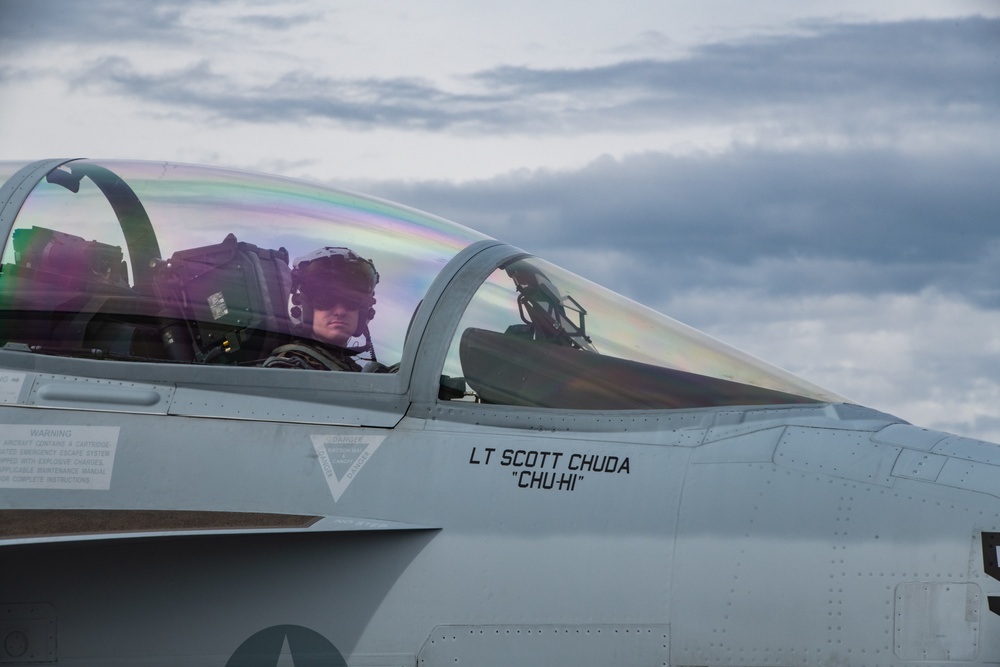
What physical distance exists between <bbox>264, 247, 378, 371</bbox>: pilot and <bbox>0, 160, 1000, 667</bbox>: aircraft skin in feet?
0.38

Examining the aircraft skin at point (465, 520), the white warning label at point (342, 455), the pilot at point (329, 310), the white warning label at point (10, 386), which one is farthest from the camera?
the pilot at point (329, 310)

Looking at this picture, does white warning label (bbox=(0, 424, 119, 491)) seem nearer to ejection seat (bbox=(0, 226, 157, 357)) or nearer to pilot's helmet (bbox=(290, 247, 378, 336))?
ejection seat (bbox=(0, 226, 157, 357))

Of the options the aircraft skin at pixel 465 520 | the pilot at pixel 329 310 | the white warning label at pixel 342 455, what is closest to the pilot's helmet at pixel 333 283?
the pilot at pixel 329 310

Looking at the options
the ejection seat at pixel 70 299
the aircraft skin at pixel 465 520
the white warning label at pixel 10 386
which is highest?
the ejection seat at pixel 70 299

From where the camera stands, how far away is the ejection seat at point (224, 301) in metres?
5.28

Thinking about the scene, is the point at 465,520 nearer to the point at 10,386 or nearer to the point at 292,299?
the point at 292,299

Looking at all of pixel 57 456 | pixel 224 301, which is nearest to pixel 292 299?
pixel 224 301

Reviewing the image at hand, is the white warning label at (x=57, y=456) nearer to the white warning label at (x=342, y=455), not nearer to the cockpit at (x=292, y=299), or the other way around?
the cockpit at (x=292, y=299)

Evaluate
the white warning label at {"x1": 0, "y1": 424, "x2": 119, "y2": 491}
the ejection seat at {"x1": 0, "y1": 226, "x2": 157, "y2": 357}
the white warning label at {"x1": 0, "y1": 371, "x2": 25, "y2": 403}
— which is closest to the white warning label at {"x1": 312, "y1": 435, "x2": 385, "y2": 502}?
the white warning label at {"x1": 0, "y1": 424, "x2": 119, "y2": 491}

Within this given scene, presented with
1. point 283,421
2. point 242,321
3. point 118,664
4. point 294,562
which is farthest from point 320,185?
point 118,664

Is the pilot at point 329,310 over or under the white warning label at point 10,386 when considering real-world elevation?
over

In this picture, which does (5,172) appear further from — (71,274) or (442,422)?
(442,422)

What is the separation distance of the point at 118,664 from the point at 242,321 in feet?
5.23

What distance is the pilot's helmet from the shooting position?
208 inches
